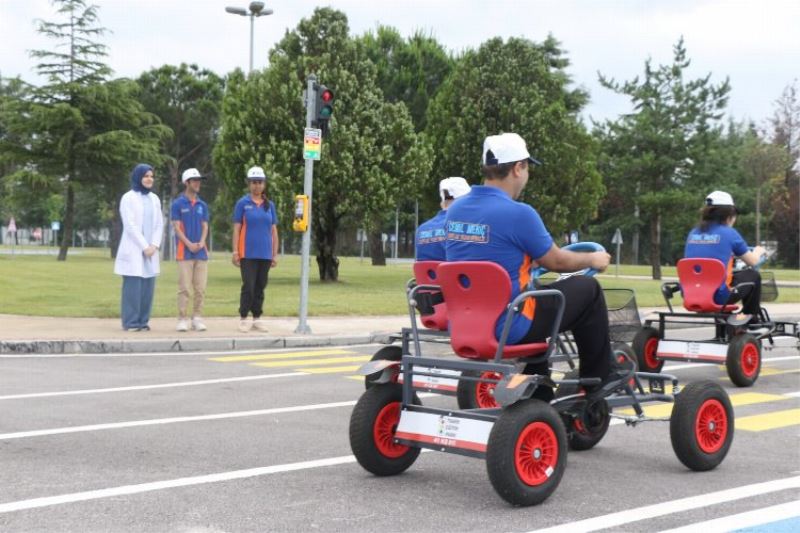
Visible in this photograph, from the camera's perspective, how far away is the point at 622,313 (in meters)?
7.70

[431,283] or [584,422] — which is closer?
[584,422]

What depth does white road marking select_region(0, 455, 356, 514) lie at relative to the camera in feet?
16.5

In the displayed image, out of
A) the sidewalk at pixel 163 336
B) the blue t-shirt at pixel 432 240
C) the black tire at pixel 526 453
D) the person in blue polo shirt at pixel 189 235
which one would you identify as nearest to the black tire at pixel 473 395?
the blue t-shirt at pixel 432 240

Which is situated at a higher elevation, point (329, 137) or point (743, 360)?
point (329, 137)

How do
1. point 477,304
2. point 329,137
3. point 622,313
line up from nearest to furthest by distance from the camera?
point 477,304
point 622,313
point 329,137

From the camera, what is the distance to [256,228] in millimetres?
13461

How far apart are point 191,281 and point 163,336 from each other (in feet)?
3.64

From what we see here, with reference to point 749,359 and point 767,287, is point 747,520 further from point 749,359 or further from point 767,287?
point 767,287

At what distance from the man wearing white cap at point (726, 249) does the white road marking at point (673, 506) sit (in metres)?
4.41

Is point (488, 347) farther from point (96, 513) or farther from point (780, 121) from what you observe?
point (780, 121)

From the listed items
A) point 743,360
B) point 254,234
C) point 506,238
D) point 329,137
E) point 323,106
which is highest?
point 329,137

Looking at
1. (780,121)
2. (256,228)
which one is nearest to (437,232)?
(256,228)

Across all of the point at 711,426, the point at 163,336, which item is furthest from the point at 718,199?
the point at 163,336

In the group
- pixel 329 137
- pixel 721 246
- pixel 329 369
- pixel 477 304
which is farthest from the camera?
pixel 329 137
